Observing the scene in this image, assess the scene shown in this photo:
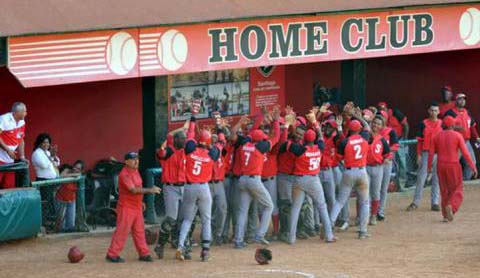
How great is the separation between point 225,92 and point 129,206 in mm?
5583

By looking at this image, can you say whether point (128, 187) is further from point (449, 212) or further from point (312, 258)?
point (449, 212)

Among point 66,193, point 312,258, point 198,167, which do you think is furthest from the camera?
point 66,193

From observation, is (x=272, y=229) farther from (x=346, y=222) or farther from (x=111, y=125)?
(x=111, y=125)

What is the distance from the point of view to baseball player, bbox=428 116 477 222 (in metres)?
18.9

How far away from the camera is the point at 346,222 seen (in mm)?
18734

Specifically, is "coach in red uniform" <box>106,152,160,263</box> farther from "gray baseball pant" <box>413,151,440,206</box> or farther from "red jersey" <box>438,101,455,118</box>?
"red jersey" <box>438,101,455,118</box>

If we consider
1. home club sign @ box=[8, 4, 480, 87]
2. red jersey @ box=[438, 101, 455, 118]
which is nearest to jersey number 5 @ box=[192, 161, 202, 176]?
home club sign @ box=[8, 4, 480, 87]

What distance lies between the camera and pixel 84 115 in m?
19.7

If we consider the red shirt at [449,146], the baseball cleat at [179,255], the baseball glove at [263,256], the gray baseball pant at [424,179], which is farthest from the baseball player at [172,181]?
the gray baseball pant at [424,179]

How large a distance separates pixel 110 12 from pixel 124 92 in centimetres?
236

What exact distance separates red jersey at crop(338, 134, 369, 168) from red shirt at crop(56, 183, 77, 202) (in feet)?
11.8

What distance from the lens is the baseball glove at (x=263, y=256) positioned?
16172 millimetres

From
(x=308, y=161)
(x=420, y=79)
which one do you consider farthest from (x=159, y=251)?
(x=420, y=79)

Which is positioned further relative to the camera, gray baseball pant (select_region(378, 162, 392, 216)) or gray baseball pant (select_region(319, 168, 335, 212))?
gray baseball pant (select_region(378, 162, 392, 216))
